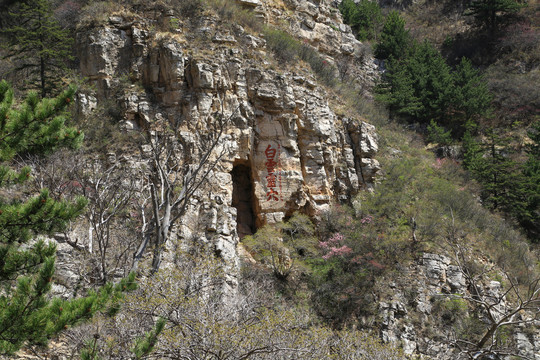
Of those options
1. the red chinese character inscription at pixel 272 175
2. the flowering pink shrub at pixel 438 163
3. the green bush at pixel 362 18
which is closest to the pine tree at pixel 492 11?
the green bush at pixel 362 18

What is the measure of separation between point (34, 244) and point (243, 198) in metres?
13.1

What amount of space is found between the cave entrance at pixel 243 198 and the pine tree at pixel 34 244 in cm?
1127

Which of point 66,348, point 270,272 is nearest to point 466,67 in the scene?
point 270,272

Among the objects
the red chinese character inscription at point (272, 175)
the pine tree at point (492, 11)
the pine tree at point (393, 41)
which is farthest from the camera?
the pine tree at point (492, 11)

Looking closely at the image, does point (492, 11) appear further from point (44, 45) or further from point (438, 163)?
point (44, 45)

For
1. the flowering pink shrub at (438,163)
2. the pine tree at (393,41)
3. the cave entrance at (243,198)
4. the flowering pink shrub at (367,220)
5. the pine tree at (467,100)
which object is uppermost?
the pine tree at (393,41)

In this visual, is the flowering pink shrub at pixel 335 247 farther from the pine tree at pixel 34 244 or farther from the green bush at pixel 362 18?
the green bush at pixel 362 18

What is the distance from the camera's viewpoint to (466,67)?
88.4 feet

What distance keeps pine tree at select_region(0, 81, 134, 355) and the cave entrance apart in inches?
444

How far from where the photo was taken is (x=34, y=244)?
5.14m

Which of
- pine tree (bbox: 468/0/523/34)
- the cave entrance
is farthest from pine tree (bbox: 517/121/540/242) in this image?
pine tree (bbox: 468/0/523/34)

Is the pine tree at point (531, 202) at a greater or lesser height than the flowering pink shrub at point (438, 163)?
lesser

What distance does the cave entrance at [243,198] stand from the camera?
17.4 m

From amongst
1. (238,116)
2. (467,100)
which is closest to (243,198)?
(238,116)
